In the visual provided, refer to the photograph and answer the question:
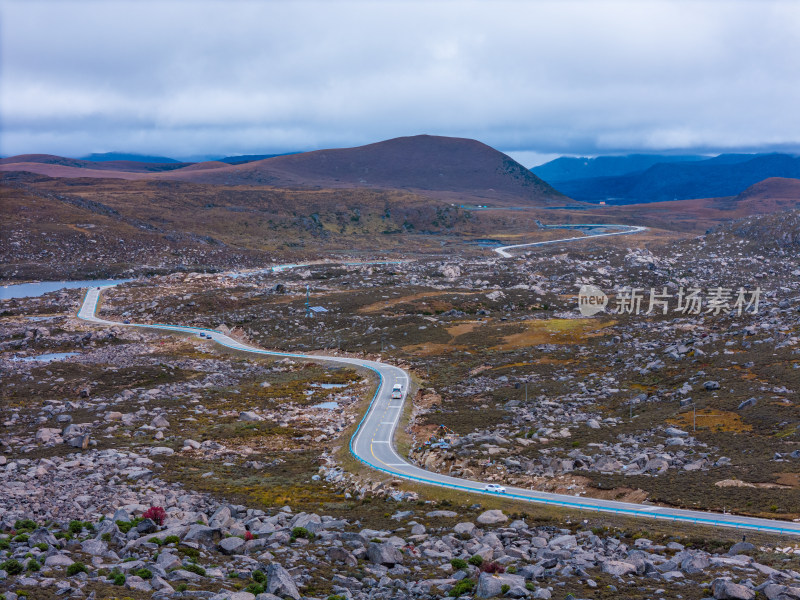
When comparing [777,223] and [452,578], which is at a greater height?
[777,223]

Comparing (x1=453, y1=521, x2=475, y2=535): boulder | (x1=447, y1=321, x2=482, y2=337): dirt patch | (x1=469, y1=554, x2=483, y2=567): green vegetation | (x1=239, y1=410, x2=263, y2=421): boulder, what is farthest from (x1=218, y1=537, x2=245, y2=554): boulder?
(x1=447, y1=321, x2=482, y2=337): dirt patch

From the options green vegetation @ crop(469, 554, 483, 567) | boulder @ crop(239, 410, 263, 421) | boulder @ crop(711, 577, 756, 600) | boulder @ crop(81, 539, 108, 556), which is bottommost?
boulder @ crop(239, 410, 263, 421)

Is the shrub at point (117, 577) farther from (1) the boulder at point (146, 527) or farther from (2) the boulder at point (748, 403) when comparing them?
(2) the boulder at point (748, 403)

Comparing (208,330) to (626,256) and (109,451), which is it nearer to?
(109,451)

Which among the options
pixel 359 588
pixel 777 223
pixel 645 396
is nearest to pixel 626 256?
pixel 777 223

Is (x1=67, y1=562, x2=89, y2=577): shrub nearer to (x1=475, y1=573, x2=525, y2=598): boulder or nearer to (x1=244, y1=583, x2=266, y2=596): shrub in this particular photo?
(x1=244, y1=583, x2=266, y2=596): shrub

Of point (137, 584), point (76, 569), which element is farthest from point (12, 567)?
point (137, 584)

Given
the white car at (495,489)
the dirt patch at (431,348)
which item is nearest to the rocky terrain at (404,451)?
the dirt patch at (431,348)
